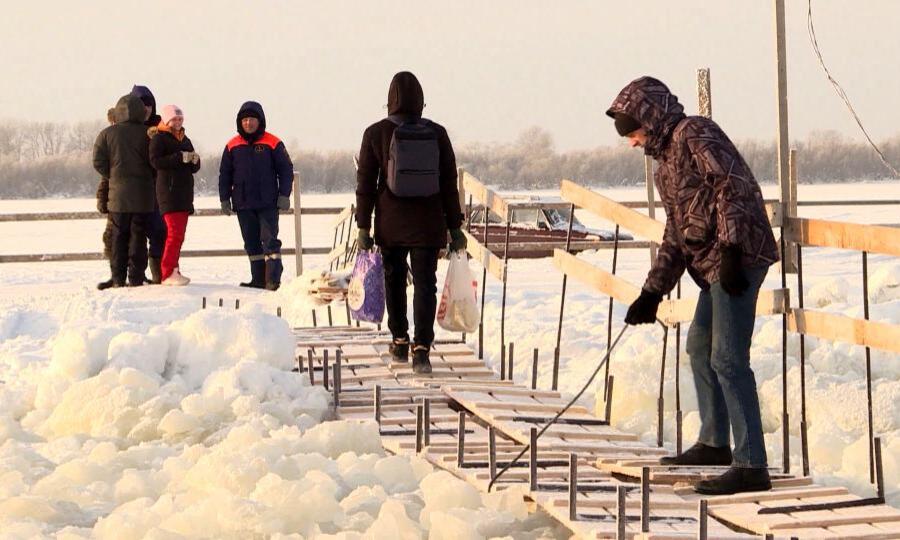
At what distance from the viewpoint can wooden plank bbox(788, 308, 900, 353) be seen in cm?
620

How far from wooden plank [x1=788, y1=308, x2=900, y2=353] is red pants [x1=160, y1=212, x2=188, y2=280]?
25.5 feet

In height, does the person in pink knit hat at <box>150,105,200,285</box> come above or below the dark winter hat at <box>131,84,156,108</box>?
below

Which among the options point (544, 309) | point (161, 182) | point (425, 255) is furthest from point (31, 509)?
point (544, 309)

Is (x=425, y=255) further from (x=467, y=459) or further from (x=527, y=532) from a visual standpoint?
(x=527, y=532)

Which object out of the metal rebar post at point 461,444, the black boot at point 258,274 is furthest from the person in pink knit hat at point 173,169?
the metal rebar post at point 461,444

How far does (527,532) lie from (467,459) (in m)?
0.79

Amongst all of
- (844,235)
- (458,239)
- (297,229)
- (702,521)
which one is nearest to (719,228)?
(844,235)

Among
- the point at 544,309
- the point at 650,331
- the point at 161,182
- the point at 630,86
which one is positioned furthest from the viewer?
the point at 544,309

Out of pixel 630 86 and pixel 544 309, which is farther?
pixel 544 309

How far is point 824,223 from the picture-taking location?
21.6 feet

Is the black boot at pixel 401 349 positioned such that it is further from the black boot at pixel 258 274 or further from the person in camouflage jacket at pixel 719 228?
the black boot at pixel 258 274

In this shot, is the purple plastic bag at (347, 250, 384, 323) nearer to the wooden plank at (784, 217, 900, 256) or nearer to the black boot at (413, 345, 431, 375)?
the black boot at (413, 345, 431, 375)

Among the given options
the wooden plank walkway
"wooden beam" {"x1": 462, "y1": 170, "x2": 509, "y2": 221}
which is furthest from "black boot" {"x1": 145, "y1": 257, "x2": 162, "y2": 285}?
"wooden beam" {"x1": 462, "y1": 170, "x2": 509, "y2": 221}

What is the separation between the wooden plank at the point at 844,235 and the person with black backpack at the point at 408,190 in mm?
2243
